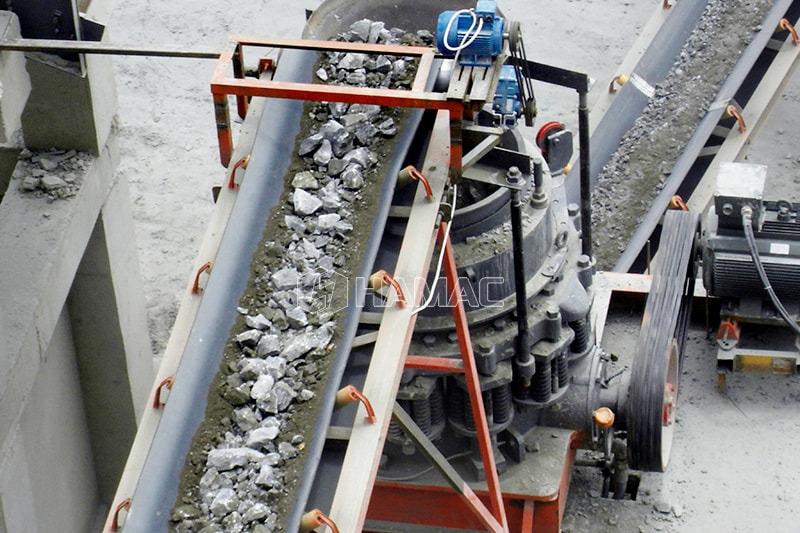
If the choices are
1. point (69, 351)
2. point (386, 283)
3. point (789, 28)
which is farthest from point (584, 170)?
point (789, 28)

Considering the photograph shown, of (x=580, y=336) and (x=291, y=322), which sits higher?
(x=291, y=322)

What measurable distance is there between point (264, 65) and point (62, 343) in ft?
8.58

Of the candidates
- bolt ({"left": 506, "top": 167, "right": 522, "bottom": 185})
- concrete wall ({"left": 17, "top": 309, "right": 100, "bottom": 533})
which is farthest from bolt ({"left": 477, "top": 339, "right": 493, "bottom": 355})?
concrete wall ({"left": 17, "top": 309, "right": 100, "bottom": 533})

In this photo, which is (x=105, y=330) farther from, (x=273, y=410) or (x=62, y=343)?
(x=273, y=410)

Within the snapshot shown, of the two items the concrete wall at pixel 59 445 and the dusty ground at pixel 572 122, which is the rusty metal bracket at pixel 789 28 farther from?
the concrete wall at pixel 59 445

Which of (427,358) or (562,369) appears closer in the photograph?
(427,358)

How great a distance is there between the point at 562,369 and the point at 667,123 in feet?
11.3

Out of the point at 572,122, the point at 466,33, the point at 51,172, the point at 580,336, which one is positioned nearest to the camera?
the point at 466,33

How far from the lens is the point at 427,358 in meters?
6.39

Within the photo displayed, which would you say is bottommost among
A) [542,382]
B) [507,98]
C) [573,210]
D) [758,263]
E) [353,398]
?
[542,382]

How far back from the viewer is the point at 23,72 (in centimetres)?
600

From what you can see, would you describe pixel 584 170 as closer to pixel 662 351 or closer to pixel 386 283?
pixel 662 351

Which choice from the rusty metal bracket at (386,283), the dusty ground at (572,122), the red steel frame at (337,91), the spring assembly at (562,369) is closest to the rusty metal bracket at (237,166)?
the red steel frame at (337,91)

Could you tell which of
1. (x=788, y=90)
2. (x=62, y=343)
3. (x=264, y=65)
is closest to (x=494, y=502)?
(x=264, y=65)
